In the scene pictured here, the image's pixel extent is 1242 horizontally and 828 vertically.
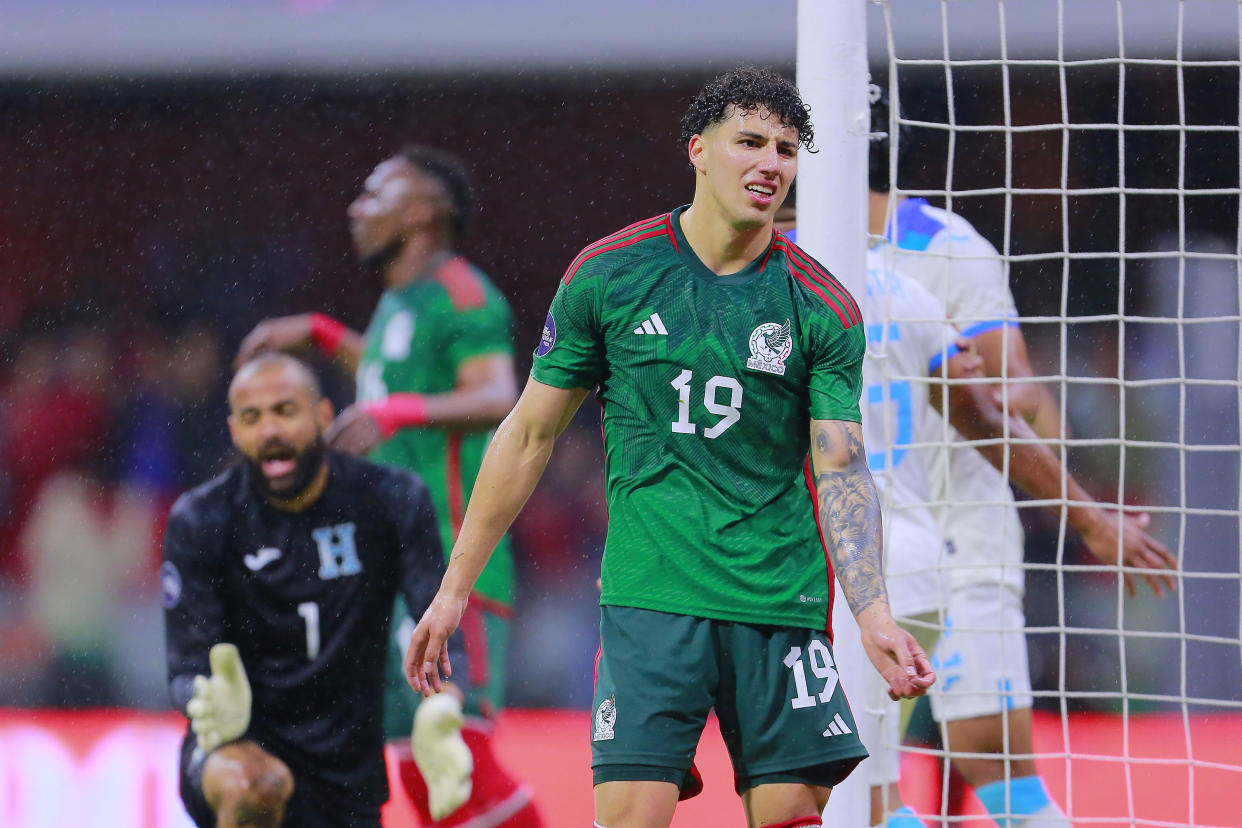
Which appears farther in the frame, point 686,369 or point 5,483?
point 5,483

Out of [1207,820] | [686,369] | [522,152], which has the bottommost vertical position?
[1207,820]

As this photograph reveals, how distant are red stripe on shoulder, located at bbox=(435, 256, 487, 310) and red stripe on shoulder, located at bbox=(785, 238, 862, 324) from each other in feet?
8.75

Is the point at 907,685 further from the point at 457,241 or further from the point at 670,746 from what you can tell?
the point at 457,241

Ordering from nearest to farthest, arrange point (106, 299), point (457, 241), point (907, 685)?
point (907, 685) < point (457, 241) < point (106, 299)

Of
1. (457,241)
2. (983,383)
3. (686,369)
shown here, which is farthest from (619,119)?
(686,369)

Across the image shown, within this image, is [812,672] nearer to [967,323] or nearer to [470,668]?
[967,323]

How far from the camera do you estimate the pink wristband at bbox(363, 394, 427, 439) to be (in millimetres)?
4590

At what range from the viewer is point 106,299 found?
739cm

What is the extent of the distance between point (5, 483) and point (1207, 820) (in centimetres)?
551

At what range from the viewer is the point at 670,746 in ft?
6.48

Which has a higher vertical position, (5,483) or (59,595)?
(5,483)

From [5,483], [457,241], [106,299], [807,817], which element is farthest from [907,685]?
[106,299]

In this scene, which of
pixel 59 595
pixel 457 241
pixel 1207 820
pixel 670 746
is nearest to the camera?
pixel 670 746

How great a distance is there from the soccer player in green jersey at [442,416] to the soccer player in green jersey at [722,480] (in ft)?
8.09
